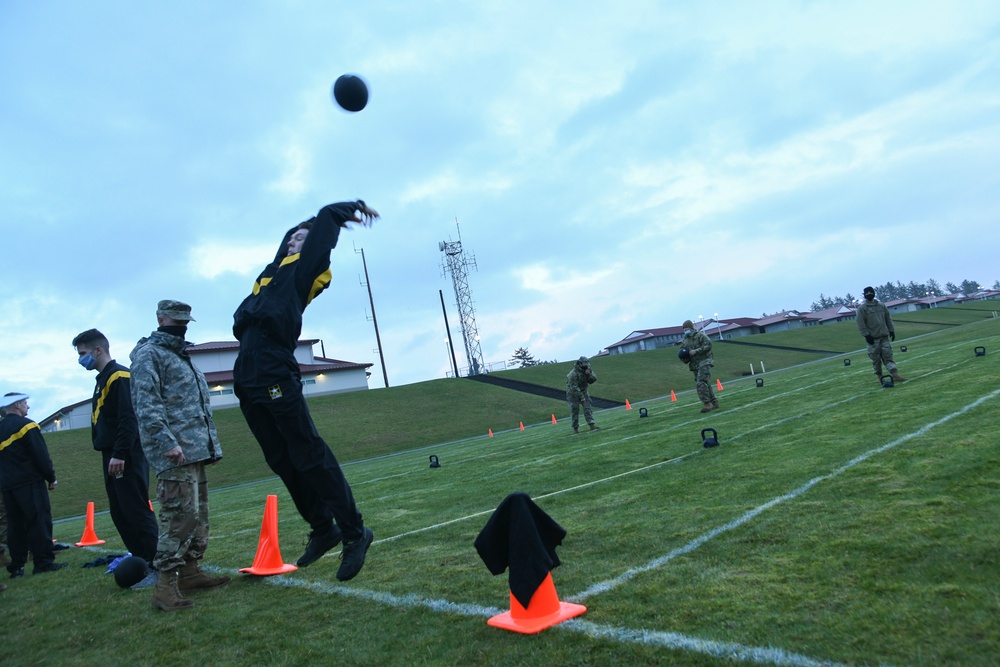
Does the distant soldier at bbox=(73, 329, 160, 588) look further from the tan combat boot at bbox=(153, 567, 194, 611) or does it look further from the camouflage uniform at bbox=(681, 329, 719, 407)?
the camouflage uniform at bbox=(681, 329, 719, 407)

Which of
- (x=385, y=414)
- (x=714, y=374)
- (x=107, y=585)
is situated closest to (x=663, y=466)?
(x=107, y=585)

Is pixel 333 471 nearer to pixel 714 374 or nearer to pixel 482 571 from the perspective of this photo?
pixel 482 571

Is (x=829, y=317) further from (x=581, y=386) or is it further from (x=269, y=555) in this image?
(x=269, y=555)

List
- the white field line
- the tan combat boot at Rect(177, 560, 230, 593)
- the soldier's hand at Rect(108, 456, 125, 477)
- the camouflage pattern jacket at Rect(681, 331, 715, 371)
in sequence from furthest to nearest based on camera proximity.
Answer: the camouflage pattern jacket at Rect(681, 331, 715, 371)
the soldier's hand at Rect(108, 456, 125, 477)
the tan combat boot at Rect(177, 560, 230, 593)
the white field line

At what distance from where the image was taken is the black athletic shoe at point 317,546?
436 cm

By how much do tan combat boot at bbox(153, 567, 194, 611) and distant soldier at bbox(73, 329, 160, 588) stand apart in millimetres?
1768

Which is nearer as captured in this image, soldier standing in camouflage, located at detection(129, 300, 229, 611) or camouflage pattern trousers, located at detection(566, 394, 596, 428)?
soldier standing in camouflage, located at detection(129, 300, 229, 611)

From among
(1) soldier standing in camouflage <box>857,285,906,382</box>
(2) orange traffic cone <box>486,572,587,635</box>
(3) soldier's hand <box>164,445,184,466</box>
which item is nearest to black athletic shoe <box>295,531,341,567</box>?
→ (3) soldier's hand <box>164,445,184,466</box>

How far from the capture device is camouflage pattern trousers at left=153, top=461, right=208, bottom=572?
4266 millimetres

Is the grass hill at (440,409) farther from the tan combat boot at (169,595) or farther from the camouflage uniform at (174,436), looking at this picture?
the tan combat boot at (169,595)

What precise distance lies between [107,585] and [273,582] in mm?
2032

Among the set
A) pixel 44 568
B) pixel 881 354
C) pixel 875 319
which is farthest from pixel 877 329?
pixel 44 568

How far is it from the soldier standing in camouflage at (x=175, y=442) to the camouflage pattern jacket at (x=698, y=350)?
12.0 meters

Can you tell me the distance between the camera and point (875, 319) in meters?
12.8
